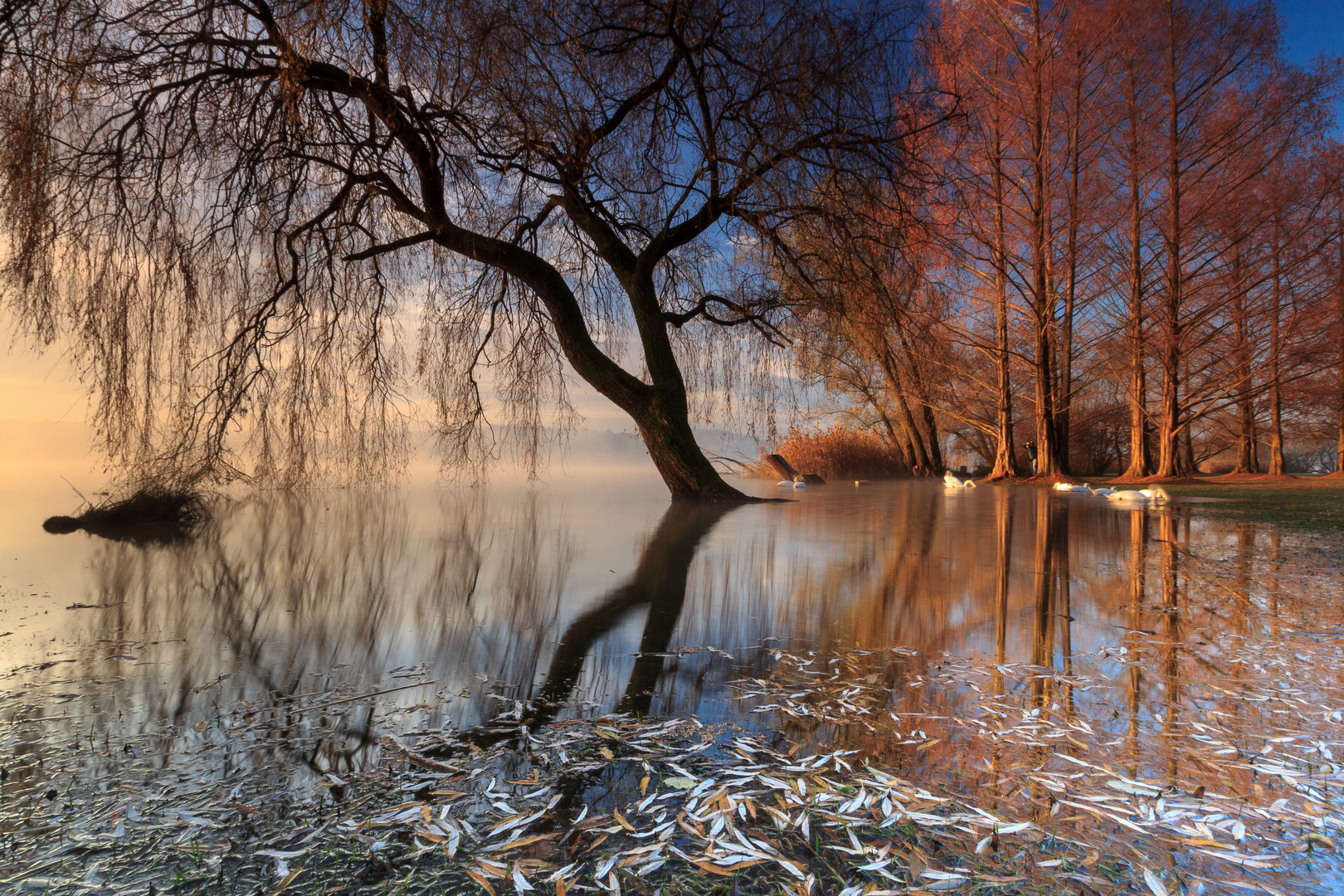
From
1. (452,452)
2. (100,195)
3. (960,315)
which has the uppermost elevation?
(960,315)

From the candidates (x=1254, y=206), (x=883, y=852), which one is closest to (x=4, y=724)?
(x=883, y=852)

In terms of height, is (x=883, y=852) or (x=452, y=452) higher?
(x=452, y=452)

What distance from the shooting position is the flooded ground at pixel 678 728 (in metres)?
0.94

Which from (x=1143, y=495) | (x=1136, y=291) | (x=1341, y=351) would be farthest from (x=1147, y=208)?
(x=1143, y=495)

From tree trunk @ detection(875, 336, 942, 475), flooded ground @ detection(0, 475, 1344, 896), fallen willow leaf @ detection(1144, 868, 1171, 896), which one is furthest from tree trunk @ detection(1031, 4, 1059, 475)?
fallen willow leaf @ detection(1144, 868, 1171, 896)

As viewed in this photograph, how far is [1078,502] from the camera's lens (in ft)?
25.9

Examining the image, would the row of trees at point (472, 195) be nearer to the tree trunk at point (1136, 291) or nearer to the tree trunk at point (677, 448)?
the tree trunk at point (677, 448)

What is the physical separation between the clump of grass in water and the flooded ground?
1968 millimetres

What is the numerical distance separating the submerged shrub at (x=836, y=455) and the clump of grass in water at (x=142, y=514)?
34.0ft

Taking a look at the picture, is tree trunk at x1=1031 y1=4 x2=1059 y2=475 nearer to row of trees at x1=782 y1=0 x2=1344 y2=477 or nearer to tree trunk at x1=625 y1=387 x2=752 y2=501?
row of trees at x1=782 y1=0 x2=1344 y2=477

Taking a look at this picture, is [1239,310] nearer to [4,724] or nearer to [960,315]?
[960,315]

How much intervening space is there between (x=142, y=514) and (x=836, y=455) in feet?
40.0

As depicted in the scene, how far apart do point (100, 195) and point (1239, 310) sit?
16.5 m

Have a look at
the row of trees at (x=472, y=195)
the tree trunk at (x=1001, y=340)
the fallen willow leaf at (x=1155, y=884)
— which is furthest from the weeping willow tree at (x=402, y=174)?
the tree trunk at (x=1001, y=340)
